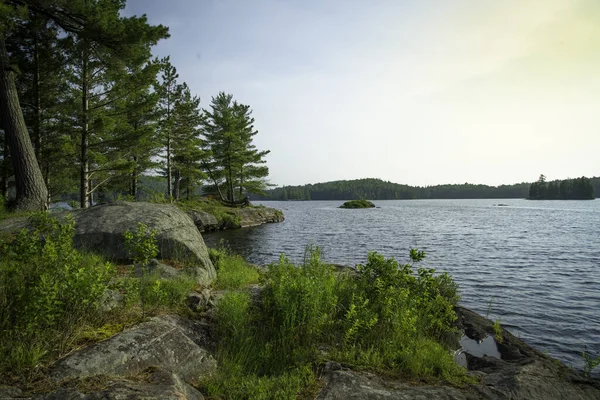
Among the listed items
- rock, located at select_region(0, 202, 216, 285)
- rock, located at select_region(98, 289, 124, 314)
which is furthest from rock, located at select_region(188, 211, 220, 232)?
rock, located at select_region(98, 289, 124, 314)

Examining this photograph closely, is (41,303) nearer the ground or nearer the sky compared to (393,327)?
nearer the sky

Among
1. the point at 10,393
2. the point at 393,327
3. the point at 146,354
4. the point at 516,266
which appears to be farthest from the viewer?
the point at 516,266

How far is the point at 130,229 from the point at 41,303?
492 centimetres

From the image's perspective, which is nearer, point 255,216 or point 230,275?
point 230,275

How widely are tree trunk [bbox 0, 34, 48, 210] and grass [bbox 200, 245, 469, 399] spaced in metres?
12.1

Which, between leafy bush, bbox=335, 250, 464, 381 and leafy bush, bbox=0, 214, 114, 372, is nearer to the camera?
leafy bush, bbox=0, 214, 114, 372

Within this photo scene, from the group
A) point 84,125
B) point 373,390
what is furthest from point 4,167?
point 373,390

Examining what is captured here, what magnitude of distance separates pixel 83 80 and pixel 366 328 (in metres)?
19.2

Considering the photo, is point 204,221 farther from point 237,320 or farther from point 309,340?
point 309,340

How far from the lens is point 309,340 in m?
4.77

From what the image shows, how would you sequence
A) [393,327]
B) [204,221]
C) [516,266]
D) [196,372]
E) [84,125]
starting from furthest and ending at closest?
[204,221] → [84,125] → [516,266] → [393,327] → [196,372]

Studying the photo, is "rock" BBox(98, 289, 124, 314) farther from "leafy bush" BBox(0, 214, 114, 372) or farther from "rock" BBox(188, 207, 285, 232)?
"rock" BBox(188, 207, 285, 232)

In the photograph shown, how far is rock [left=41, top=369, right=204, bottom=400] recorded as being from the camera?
2.76m

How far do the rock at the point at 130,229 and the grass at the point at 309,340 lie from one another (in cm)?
258
